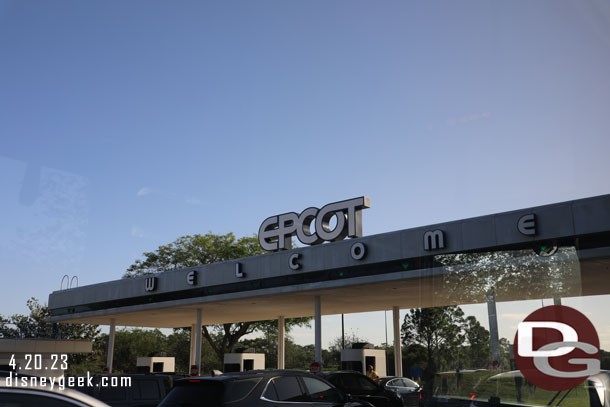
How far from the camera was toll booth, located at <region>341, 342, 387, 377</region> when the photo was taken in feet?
91.5

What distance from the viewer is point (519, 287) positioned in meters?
7.25

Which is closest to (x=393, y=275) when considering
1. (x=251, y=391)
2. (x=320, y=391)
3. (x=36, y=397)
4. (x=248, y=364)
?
(x=320, y=391)

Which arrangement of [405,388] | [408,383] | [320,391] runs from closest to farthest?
[320,391]
[405,388]
[408,383]

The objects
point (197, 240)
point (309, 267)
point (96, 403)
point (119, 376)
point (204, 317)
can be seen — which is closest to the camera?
→ point (96, 403)

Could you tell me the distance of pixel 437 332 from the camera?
7359 mm

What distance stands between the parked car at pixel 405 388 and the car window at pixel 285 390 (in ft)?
42.5

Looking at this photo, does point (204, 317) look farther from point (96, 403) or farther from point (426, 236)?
point (96, 403)

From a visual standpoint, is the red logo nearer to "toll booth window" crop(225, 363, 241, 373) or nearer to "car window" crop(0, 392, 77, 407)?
"car window" crop(0, 392, 77, 407)

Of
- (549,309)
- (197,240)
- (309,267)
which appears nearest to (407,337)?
(549,309)

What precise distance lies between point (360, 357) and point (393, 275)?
863 centimetres

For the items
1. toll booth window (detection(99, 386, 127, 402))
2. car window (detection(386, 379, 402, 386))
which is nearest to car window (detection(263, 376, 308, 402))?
toll booth window (detection(99, 386, 127, 402))

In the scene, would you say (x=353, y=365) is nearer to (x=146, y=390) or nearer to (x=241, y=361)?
(x=241, y=361)

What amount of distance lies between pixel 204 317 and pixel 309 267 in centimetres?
1512

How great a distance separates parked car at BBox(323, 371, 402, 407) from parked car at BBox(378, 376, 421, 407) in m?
6.29
